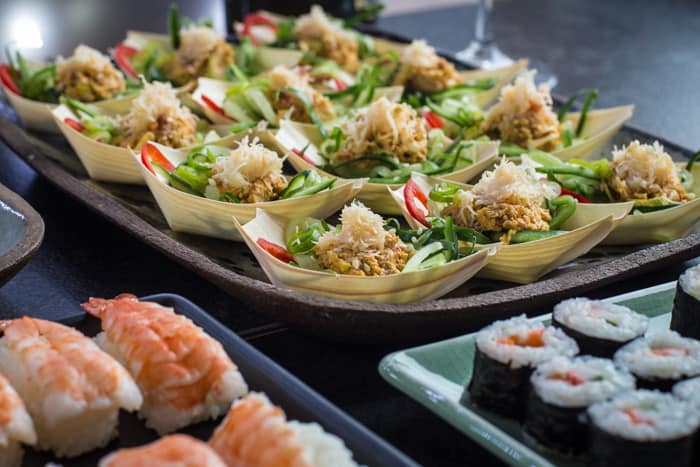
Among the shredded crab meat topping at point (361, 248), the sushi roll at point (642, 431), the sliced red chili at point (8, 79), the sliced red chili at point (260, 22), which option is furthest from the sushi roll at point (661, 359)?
the sliced red chili at point (260, 22)

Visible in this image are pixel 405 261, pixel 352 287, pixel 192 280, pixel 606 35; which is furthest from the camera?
pixel 606 35

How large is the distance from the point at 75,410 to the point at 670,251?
1364mm

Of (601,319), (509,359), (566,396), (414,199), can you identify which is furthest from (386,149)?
(566,396)

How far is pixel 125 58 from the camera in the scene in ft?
12.6

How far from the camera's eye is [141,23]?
5734mm

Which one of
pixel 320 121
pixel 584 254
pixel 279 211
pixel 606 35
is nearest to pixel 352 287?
pixel 279 211

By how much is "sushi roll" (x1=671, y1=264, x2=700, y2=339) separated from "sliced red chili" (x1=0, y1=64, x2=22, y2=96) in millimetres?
2393

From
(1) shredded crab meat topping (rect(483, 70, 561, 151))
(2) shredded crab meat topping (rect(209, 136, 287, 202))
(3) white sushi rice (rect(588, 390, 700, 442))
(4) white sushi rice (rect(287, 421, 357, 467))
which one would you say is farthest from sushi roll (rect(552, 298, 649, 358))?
(1) shredded crab meat topping (rect(483, 70, 561, 151))

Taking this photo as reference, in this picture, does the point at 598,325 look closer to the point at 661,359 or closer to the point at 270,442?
the point at 661,359

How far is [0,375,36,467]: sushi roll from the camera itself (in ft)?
4.86

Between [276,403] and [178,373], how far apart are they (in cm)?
17

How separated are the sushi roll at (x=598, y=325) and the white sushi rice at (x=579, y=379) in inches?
4.0

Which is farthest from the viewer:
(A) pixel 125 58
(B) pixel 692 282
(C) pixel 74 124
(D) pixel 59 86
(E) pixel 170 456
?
(A) pixel 125 58

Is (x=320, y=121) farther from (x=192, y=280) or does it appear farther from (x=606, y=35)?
(x=606, y=35)
